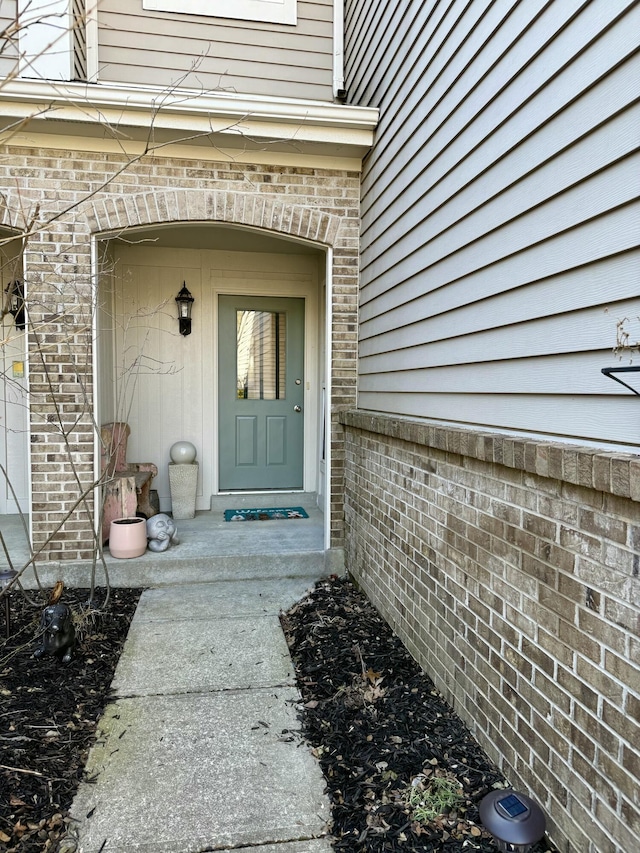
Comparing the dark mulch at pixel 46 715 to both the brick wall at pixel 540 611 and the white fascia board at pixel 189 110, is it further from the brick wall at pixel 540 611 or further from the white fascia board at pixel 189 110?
the white fascia board at pixel 189 110

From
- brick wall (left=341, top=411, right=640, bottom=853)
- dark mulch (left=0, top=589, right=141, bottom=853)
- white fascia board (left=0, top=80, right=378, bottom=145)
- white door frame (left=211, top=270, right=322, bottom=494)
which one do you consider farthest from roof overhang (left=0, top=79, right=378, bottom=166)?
dark mulch (left=0, top=589, right=141, bottom=853)

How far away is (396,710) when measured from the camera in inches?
98.5

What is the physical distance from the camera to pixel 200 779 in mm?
2107

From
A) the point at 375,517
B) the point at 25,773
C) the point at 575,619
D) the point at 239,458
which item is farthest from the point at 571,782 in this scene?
the point at 239,458

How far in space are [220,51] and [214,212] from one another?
1338 mm

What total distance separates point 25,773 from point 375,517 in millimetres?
2280

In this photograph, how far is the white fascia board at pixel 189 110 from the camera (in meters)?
3.52

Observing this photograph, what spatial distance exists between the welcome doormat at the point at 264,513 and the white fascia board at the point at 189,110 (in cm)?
323

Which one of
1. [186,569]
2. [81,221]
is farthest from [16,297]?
[186,569]

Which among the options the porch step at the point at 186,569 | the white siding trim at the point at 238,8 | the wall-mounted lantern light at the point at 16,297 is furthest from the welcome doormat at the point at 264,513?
the white siding trim at the point at 238,8

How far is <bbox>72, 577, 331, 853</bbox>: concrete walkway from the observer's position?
73.0 inches

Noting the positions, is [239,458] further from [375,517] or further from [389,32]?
[389,32]

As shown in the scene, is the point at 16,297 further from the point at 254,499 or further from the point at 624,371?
the point at 254,499

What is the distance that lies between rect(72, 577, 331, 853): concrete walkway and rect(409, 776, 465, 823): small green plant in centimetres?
31
